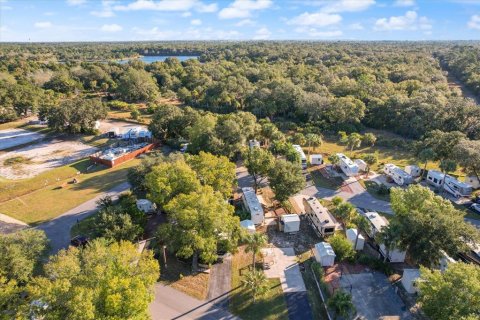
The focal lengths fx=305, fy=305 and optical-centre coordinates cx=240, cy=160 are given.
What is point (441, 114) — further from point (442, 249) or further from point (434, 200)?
point (442, 249)

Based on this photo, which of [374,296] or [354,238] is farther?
[354,238]

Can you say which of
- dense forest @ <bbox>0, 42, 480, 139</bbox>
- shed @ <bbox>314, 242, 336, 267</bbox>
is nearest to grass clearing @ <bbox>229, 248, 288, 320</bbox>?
shed @ <bbox>314, 242, 336, 267</bbox>

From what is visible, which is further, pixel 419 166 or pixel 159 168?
pixel 419 166

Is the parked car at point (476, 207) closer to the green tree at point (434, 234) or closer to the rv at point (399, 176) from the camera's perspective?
the rv at point (399, 176)

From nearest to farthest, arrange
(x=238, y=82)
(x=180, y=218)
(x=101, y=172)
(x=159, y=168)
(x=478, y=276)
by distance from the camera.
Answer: (x=478, y=276), (x=180, y=218), (x=159, y=168), (x=101, y=172), (x=238, y=82)

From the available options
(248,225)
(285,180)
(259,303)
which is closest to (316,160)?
(285,180)

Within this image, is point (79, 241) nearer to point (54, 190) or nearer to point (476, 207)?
point (54, 190)

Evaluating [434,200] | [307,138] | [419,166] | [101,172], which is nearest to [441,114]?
[419,166]

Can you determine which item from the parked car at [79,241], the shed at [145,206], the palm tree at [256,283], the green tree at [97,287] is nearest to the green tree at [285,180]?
the palm tree at [256,283]
